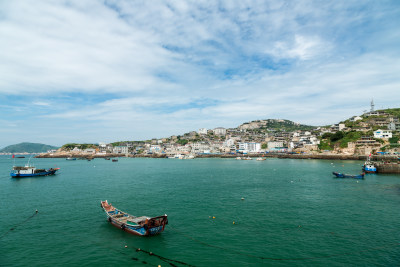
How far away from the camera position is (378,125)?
11531cm

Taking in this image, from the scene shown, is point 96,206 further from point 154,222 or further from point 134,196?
point 154,222

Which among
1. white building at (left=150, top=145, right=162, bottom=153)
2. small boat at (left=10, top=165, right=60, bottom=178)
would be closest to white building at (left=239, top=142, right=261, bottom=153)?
white building at (left=150, top=145, right=162, bottom=153)

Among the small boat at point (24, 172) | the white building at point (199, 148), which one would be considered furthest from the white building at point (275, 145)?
the small boat at point (24, 172)

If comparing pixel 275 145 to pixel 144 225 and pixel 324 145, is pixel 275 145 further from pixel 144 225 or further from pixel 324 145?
pixel 144 225

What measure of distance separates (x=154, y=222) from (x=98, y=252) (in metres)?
4.24

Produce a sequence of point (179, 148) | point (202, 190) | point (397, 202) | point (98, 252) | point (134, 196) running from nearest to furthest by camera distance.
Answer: point (98, 252), point (397, 202), point (134, 196), point (202, 190), point (179, 148)

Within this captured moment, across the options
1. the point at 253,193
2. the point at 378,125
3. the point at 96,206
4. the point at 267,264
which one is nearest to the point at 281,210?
the point at 253,193

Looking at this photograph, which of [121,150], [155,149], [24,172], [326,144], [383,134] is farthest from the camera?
[121,150]

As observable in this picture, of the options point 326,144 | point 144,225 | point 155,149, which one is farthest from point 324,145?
point 155,149

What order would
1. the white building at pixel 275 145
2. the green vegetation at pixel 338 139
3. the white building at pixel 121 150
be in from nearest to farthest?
the green vegetation at pixel 338 139 → the white building at pixel 275 145 → the white building at pixel 121 150

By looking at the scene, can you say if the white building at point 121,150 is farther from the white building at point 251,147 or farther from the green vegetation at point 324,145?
Result: the green vegetation at point 324,145

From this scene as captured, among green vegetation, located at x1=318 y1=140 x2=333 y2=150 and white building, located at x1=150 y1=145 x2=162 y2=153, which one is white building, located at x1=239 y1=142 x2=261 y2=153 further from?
white building, located at x1=150 y1=145 x2=162 y2=153

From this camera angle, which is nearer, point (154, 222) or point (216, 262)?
point (216, 262)

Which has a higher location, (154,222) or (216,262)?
(154,222)
